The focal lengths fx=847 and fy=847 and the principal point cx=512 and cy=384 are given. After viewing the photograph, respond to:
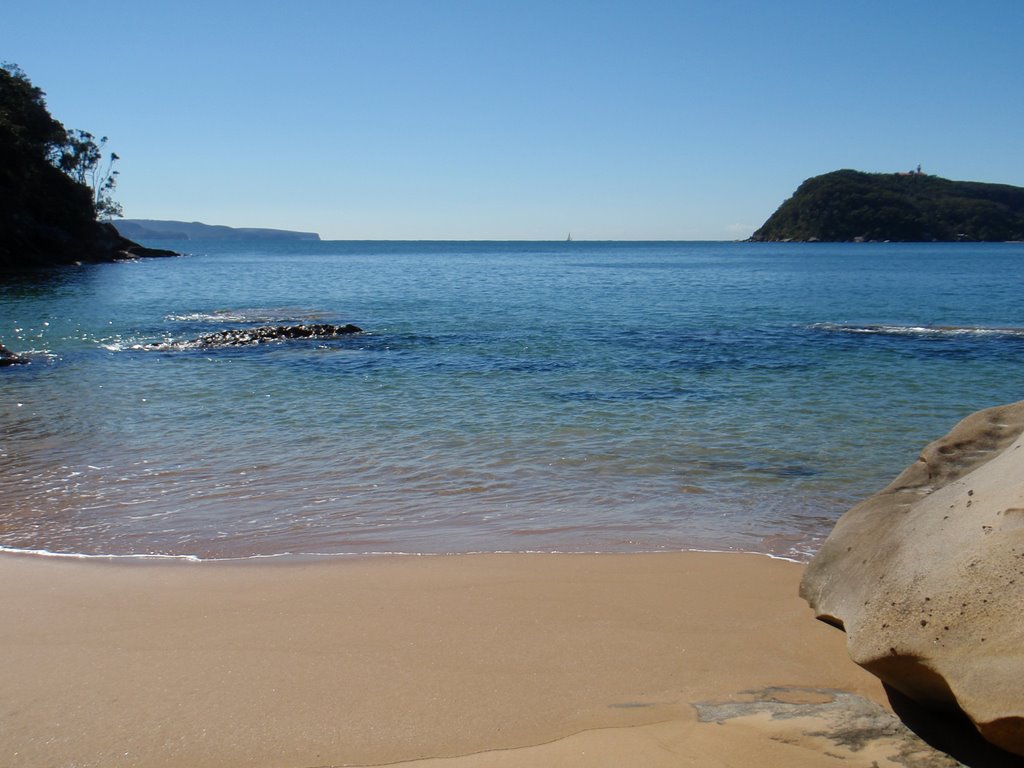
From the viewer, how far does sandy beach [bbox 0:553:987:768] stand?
11.5 feet

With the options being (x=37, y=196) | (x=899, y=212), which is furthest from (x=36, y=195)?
(x=899, y=212)

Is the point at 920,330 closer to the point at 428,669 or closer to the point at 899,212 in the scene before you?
the point at 428,669

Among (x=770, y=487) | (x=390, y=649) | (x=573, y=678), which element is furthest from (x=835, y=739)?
(x=770, y=487)

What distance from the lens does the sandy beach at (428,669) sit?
11.5 feet

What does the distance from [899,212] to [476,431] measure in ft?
551

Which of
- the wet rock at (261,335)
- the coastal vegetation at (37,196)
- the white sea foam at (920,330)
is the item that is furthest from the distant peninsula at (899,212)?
the wet rock at (261,335)

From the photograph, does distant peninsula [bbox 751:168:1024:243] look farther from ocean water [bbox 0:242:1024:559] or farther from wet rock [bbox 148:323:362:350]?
wet rock [bbox 148:323:362:350]

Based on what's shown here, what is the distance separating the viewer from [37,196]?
56125mm

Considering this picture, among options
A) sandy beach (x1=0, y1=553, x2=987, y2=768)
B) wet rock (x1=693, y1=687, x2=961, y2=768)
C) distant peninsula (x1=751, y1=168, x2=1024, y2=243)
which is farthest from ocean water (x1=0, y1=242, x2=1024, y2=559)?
distant peninsula (x1=751, y1=168, x2=1024, y2=243)

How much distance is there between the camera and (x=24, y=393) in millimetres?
13398

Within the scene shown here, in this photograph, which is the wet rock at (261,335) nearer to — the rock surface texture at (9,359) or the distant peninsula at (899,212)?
the rock surface texture at (9,359)

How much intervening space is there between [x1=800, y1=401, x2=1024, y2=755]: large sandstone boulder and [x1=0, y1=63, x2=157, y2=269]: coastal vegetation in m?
54.0

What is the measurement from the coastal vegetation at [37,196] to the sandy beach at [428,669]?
51.7 meters

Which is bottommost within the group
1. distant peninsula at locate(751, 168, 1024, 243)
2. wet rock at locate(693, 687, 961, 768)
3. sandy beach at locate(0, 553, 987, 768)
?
sandy beach at locate(0, 553, 987, 768)
